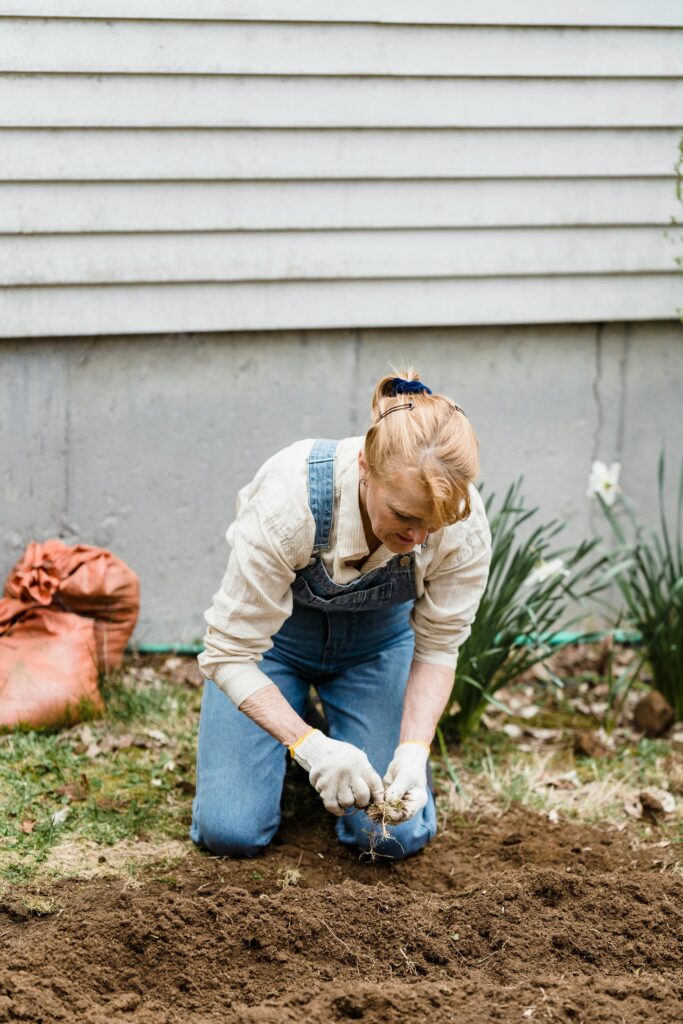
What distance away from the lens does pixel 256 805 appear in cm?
288

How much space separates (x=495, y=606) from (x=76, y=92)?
6.65 feet

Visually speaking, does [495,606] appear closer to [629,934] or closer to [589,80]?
[629,934]

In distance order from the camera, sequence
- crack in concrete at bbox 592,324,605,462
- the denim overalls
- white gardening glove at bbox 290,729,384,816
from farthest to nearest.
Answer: crack in concrete at bbox 592,324,605,462 → the denim overalls → white gardening glove at bbox 290,729,384,816

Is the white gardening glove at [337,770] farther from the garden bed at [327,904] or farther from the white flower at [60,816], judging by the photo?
the white flower at [60,816]

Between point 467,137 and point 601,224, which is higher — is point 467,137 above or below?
above

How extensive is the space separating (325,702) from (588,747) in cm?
98

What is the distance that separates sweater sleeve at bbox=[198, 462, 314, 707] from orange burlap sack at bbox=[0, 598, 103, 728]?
99 cm

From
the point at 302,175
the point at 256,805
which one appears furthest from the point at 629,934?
the point at 302,175

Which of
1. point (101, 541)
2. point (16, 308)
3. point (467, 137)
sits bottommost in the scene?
point (101, 541)

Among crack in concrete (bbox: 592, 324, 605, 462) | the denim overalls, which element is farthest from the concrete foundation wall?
the denim overalls

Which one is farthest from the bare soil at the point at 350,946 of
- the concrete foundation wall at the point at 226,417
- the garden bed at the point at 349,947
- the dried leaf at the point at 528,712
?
the concrete foundation wall at the point at 226,417

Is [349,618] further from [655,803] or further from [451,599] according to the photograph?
[655,803]

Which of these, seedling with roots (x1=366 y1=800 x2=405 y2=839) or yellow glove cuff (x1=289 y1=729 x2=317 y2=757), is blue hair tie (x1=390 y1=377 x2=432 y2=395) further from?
seedling with roots (x1=366 y1=800 x2=405 y2=839)

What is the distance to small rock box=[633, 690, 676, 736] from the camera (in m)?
3.76
